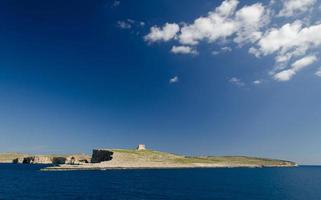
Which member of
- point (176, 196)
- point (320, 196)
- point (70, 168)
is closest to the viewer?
point (176, 196)

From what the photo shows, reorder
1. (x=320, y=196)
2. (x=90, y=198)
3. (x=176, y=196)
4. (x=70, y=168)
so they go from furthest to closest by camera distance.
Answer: (x=70, y=168), (x=320, y=196), (x=176, y=196), (x=90, y=198)

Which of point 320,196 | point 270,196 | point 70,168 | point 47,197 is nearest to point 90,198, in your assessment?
point 47,197

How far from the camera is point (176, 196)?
272 feet

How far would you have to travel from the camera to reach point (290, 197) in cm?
8688

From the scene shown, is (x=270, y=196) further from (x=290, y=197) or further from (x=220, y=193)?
(x=220, y=193)

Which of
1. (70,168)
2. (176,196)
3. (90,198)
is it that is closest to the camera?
(90,198)

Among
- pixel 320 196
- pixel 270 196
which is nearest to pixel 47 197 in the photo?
pixel 270 196

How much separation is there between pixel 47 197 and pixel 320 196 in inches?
2544

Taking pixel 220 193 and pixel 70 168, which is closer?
pixel 220 193

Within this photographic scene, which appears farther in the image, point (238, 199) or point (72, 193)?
point (72, 193)

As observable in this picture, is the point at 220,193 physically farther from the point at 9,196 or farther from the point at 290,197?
the point at 9,196

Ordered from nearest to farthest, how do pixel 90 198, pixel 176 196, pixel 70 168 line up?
pixel 90 198, pixel 176 196, pixel 70 168

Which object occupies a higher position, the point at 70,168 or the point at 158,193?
the point at 70,168

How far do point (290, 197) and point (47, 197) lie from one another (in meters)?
56.4
